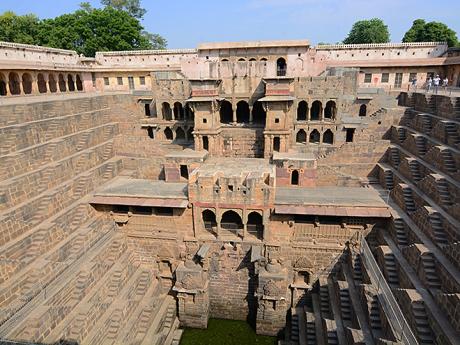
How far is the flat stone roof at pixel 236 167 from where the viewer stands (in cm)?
1744

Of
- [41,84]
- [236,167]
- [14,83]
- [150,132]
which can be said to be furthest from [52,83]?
[236,167]

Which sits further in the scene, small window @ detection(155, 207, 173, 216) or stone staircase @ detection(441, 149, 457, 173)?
small window @ detection(155, 207, 173, 216)

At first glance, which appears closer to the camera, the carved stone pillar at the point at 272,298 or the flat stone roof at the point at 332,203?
the flat stone roof at the point at 332,203

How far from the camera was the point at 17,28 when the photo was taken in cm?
4106

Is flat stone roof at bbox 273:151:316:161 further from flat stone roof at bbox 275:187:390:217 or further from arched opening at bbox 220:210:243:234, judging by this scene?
arched opening at bbox 220:210:243:234

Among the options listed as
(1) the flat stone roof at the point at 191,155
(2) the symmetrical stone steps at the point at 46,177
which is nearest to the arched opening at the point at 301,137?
(1) the flat stone roof at the point at 191,155

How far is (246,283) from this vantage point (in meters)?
18.0

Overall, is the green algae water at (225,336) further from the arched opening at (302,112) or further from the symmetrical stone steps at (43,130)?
the arched opening at (302,112)

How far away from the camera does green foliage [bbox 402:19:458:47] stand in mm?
44250

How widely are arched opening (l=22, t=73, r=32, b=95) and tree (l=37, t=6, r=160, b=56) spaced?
18.0m

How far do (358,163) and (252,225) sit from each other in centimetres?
889

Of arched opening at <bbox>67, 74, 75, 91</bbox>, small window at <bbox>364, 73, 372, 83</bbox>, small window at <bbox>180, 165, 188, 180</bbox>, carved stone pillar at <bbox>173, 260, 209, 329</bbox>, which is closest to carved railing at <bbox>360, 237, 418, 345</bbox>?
carved stone pillar at <bbox>173, 260, 209, 329</bbox>

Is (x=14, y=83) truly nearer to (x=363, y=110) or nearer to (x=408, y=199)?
(x=363, y=110)

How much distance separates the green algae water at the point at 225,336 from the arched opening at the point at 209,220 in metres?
5.58
